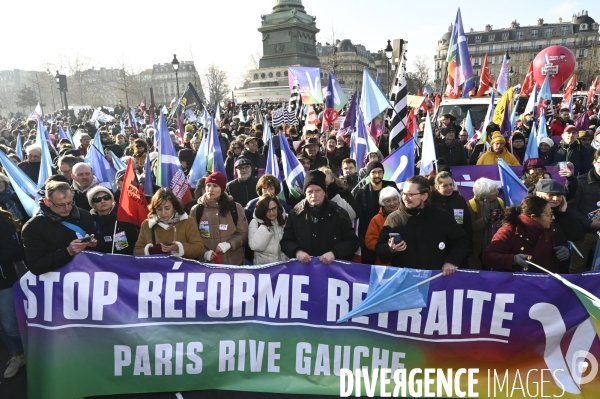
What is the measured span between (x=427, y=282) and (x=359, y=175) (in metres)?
3.25

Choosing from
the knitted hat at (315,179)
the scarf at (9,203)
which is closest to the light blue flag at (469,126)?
the knitted hat at (315,179)

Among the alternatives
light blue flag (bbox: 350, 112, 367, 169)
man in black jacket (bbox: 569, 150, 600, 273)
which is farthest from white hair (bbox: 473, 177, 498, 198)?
light blue flag (bbox: 350, 112, 367, 169)

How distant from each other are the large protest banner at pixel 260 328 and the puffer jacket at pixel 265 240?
0.63m

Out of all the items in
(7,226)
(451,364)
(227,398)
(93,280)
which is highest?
(7,226)

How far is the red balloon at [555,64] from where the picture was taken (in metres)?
20.7

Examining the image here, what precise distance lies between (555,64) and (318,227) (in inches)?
849

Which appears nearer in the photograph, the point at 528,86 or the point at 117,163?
the point at 117,163

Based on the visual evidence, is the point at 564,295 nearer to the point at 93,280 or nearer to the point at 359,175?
the point at 359,175

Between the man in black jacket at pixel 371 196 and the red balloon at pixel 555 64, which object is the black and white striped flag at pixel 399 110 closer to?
the man in black jacket at pixel 371 196

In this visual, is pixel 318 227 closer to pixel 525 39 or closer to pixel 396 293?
pixel 396 293

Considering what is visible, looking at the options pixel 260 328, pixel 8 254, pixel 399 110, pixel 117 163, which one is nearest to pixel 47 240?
pixel 8 254

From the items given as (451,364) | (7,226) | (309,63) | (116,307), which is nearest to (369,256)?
(451,364)

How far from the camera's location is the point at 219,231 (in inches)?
187

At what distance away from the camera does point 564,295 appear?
11.9 ft
